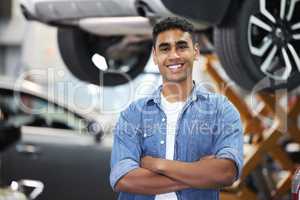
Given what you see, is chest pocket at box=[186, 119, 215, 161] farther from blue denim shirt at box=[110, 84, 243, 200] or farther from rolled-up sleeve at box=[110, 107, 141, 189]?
rolled-up sleeve at box=[110, 107, 141, 189]

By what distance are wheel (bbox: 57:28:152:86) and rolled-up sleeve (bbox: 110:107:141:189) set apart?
204 centimetres

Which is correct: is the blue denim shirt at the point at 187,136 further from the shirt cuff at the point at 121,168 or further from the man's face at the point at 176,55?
the man's face at the point at 176,55

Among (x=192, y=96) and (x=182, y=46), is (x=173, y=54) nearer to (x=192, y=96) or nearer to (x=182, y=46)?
(x=182, y=46)

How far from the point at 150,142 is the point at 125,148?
10 centimetres

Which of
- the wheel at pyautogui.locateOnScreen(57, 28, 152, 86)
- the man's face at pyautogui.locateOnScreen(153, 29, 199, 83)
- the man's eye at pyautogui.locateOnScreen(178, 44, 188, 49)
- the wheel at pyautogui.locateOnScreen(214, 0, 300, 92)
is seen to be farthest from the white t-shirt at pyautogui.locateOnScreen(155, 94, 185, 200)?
the wheel at pyautogui.locateOnScreen(57, 28, 152, 86)

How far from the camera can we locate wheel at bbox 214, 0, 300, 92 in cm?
404

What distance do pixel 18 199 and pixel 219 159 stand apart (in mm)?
876

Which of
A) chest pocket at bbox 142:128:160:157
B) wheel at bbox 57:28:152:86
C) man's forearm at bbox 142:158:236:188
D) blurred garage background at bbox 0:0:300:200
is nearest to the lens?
man's forearm at bbox 142:158:236:188

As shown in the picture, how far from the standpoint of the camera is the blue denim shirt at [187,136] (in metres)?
2.67

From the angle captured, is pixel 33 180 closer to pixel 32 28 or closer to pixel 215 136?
pixel 215 136

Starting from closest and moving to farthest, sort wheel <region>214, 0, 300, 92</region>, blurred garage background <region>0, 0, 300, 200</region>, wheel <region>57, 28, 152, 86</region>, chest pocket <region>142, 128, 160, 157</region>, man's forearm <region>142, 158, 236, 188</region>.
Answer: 1. man's forearm <region>142, 158, 236, 188</region>
2. chest pocket <region>142, 128, 160, 157</region>
3. wheel <region>214, 0, 300, 92</region>
4. blurred garage background <region>0, 0, 300, 200</region>
5. wheel <region>57, 28, 152, 86</region>

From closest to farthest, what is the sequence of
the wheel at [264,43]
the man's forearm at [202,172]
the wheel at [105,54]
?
the man's forearm at [202,172], the wheel at [264,43], the wheel at [105,54]

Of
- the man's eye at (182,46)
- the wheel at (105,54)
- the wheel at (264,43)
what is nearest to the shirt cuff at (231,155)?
the man's eye at (182,46)

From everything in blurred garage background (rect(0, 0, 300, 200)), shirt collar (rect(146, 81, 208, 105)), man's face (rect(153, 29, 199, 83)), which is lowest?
blurred garage background (rect(0, 0, 300, 200))
